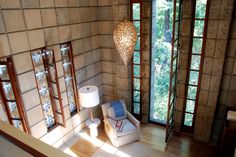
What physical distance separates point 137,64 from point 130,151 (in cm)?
189

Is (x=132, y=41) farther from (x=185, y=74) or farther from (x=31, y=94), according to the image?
(x=31, y=94)

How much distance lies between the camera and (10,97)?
118 inches

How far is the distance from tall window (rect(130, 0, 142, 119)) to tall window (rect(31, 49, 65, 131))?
6.07 feet

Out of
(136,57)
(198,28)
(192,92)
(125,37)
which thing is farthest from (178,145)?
(125,37)

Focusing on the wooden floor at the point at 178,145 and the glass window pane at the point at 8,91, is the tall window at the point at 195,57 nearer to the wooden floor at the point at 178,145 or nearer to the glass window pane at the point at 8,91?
the wooden floor at the point at 178,145

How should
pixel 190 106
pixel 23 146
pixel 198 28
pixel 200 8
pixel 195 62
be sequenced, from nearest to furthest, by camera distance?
pixel 23 146, pixel 200 8, pixel 198 28, pixel 195 62, pixel 190 106

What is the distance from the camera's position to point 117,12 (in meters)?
4.16

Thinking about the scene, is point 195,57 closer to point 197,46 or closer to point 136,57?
point 197,46

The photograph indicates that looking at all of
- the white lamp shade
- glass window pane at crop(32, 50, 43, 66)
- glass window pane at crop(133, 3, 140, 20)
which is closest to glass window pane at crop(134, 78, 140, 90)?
the white lamp shade

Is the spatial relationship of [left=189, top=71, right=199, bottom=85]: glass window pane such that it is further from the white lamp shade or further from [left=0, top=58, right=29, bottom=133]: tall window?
[left=0, top=58, right=29, bottom=133]: tall window

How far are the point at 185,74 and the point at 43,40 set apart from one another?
2745 mm

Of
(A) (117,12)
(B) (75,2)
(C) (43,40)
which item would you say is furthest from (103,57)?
(C) (43,40)

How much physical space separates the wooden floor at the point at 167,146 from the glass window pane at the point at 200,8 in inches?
100

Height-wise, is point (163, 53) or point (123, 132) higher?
point (163, 53)
